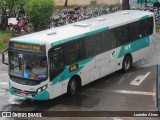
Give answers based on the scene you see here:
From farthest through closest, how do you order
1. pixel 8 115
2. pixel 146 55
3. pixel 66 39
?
pixel 146 55, pixel 66 39, pixel 8 115

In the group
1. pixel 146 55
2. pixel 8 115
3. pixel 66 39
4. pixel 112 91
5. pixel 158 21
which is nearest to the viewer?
pixel 8 115

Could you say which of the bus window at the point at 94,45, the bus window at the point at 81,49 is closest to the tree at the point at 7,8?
the bus window at the point at 94,45

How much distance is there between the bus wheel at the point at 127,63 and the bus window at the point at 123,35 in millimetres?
793

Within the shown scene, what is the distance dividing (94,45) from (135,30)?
3309 millimetres

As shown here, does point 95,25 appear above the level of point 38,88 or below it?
above

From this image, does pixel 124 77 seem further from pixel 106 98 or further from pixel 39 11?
pixel 39 11

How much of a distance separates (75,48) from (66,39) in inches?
27.3

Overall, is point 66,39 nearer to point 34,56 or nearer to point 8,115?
point 34,56

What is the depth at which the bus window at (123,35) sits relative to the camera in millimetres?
18375

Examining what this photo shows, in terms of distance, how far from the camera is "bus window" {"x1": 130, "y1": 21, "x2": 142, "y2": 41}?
1919 cm

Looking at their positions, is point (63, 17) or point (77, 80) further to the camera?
point (63, 17)

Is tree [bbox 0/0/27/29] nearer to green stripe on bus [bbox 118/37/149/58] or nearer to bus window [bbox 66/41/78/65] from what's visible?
green stripe on bus [bbox 118/37/149/58]

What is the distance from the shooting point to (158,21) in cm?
3088

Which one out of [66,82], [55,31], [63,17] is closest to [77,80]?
[66,82]
